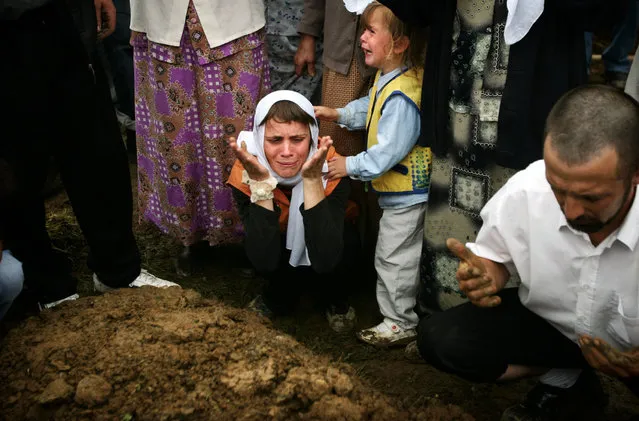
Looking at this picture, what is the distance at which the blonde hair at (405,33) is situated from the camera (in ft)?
9.41

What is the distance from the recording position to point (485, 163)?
2.70 meters

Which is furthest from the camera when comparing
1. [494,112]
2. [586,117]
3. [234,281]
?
[234,281]

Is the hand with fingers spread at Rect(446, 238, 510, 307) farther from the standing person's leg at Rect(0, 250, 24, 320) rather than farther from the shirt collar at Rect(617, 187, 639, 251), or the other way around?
the standing person's leg at Rect(0, 250, 24, 320)

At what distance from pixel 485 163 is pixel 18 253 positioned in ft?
6.90

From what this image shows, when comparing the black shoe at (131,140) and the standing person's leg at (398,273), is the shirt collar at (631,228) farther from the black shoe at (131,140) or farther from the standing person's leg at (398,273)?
the black shoe at (131,140)

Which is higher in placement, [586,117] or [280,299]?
[586,117]

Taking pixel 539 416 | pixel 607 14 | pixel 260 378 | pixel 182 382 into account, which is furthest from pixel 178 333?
pixel 607 14

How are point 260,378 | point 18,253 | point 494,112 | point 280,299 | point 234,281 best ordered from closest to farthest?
point 260,378, point 494,112, point 18,253, point 280,299, point 234,281

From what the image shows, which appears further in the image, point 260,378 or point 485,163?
point 485,163

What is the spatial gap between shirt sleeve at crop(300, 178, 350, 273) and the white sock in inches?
40.3

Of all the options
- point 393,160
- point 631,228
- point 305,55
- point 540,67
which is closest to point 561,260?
point 631,228

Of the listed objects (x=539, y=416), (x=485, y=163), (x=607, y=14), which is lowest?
(x=539, y=416)

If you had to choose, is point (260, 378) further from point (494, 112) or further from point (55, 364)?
point (494, 112)

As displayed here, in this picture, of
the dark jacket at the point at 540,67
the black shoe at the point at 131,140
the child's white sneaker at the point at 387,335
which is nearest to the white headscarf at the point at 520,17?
the dark jacket at the point at 540,67
